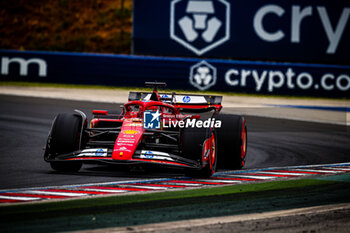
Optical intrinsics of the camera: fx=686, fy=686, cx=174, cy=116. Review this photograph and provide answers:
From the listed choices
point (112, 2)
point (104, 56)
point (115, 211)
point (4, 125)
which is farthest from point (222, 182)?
point (112, 2)

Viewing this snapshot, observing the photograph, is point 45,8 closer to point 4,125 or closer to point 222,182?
point 4,125

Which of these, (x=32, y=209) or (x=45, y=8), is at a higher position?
(x=45, y=8)

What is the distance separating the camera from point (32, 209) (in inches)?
250

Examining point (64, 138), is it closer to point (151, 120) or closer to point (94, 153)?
point (94, 153)

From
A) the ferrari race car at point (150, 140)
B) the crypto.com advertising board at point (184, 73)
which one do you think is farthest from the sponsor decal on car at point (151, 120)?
the crypto.com advertising board at point (184, 73)

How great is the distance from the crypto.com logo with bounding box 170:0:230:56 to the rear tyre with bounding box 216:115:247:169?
55.6 ft

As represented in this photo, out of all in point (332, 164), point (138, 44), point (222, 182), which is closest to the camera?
point (222, 182)

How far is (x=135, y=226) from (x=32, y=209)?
1141 mm

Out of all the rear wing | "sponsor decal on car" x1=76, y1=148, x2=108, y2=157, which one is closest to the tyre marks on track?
"sponsor decal on car" x1=76, y1=148, x2=108, y2=157

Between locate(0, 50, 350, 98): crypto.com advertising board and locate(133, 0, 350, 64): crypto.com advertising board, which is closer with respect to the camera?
locate(0, 50, 350, 98): crypto.com advertising board

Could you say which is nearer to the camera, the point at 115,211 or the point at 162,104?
the point at 115,211

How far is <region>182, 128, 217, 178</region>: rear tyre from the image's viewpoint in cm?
833

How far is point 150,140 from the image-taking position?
8.93 meters

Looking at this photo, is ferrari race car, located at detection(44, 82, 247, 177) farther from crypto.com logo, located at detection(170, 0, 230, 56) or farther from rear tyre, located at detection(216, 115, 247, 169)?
crypto.com logo, located at detection(170, 0, 230, 56)
